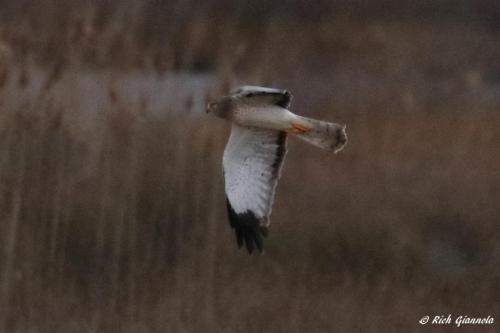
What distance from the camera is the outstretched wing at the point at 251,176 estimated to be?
6469 mm

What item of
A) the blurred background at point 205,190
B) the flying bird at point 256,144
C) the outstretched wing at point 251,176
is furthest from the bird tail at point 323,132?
the blurred background at point 205,190

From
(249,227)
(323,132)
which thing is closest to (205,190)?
(249,227)

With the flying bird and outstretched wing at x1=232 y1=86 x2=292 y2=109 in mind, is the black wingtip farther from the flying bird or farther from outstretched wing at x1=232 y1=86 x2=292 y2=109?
outstretched wing at x1=232 y1=86 x2=292 y2=109

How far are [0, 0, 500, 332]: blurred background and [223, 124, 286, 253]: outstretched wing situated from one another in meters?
1.39

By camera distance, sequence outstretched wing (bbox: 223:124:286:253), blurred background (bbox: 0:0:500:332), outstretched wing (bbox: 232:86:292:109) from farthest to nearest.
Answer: blurred background (bbox: 0:0:500:332) < outstretched wing (bbox: 223:124:286:253) < outstretched wing (bbox: 232:86:292:109)

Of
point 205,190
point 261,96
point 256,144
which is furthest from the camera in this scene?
point 205,190

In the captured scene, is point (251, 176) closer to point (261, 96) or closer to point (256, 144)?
point (256, 144)

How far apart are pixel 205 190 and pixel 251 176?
1.93m

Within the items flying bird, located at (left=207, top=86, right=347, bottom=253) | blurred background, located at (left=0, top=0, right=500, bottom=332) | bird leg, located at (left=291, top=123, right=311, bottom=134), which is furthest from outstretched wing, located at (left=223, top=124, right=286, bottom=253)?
blurred background, located at (left=0, top=0, right=500, bottom=332)

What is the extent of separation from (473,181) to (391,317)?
35.2 inches

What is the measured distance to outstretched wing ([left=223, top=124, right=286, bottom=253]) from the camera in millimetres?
6469

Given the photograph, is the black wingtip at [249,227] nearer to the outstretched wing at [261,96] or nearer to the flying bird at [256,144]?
the flying bird at [256,144]

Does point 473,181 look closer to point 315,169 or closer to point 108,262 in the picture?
point 315,169

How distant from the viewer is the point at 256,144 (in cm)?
647
